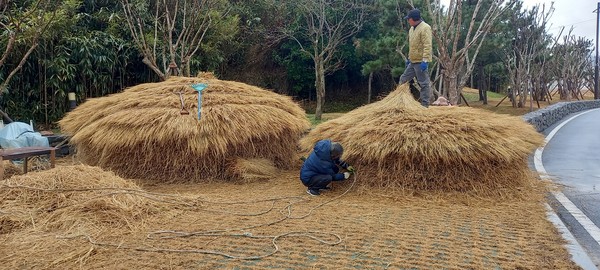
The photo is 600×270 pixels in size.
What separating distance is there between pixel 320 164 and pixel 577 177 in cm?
406

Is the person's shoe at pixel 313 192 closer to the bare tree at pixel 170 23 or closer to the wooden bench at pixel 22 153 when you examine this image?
the wooden bench at pixel 22 153

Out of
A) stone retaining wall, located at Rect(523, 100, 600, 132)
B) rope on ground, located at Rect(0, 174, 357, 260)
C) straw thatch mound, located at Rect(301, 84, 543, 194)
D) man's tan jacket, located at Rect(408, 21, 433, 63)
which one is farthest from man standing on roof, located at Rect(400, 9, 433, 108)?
stone retaining wall, located at Rect(523, 100, 600, 132)

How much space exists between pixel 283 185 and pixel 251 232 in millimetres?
2352

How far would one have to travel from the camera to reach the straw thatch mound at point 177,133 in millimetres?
6500

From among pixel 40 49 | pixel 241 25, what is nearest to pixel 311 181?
pixel 40 49

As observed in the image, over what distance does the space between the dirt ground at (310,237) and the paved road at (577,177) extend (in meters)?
0.24

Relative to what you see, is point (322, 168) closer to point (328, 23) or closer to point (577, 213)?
point (577, 213)

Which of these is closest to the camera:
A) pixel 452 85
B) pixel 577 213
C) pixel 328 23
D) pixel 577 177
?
pixel 577 213

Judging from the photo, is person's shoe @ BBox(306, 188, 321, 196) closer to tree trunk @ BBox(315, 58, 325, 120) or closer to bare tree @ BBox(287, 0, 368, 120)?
tree trunk @ BBox(315, 58, 325, 120)

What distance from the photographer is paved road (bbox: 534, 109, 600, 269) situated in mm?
4254

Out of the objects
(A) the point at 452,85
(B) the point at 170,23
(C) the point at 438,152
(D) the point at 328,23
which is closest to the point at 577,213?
(C) the point at 438,152

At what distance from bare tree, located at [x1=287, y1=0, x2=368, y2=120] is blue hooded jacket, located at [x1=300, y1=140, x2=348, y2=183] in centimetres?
936

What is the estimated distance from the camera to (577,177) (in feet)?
22.7

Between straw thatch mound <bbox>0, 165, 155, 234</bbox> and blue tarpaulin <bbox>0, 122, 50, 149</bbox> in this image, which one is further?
blue tarpaulin <bbox>0, 122, 50, 149</bbox>
